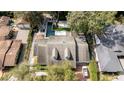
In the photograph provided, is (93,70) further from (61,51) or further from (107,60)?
(61,51)

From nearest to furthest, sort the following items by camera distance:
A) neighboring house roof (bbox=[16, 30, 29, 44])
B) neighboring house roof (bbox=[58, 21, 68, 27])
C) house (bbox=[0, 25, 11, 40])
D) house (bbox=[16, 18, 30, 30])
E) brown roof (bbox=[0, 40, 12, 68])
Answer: brown roof (bbox=[0, 40, 12, 68]) → house (bbox=[0, 25, 11, 40]) → neighboring house roof (bbox=[16, 30, 29, 44]) → house (bbox=[16, 18, 30, 30]) → neighboring house roof (bbox=[58, 21, 68, 27])

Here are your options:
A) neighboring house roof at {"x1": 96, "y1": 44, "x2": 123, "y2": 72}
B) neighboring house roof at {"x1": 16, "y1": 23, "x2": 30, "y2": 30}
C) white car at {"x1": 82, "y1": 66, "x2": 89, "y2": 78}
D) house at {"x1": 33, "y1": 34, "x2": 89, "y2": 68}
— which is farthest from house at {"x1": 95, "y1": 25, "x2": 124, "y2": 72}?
neighboring house roof at {"x1": 16, "y1": 23, "x2": 30, "y2": 30}

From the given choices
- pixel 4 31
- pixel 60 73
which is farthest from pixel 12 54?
pixel 60 73

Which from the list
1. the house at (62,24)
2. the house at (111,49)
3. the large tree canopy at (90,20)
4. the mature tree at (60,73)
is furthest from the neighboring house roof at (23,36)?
the house at (111,49)

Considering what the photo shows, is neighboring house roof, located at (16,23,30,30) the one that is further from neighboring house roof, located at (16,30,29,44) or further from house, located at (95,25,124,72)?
house, located at (95,25,124,72)

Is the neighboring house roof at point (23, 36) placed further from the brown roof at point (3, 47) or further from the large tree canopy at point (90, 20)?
the large tree canopy at point (90, 20)

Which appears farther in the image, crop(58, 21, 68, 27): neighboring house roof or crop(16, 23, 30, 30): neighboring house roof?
crop(58, 21, 68, 27): neighboring house roof

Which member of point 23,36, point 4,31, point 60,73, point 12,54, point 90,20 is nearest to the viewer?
point 60,73
